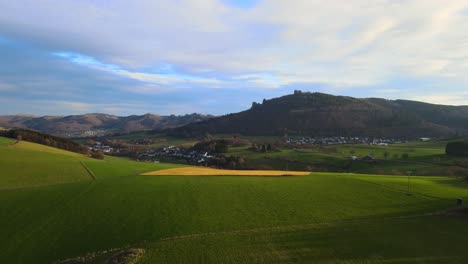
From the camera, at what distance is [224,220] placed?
112ft

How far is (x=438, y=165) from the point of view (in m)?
89.7

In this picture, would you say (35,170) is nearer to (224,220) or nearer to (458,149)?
(224,220)

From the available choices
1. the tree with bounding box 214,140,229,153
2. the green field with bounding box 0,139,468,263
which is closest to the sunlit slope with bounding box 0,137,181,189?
the green field with bounding box 0,139,468,263

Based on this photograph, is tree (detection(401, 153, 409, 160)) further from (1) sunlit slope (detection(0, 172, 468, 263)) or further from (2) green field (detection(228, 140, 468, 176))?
(1) sunlit slope (detection(0, 172, 468, 263))

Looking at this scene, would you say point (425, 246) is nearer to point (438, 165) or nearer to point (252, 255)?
point (252, 255)

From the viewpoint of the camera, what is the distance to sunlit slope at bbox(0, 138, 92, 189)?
1889 inches

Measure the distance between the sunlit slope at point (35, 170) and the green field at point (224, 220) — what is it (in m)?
0.28

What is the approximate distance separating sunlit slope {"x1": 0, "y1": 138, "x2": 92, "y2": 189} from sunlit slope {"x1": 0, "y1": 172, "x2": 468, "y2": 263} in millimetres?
4074

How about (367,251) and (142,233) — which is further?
(142,233)

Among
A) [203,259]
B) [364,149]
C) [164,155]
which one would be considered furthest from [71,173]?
[364,149]

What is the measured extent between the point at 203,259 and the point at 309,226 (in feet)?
38.9

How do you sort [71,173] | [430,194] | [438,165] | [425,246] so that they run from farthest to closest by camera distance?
[438,165], [71,173], [430,194], [425,246]

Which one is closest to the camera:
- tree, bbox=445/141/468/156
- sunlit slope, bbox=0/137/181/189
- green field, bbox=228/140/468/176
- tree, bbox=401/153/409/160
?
sunlit slope, bbox=0/137/181/189

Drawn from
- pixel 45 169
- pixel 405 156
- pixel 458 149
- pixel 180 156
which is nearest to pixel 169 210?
pixel 45 169
